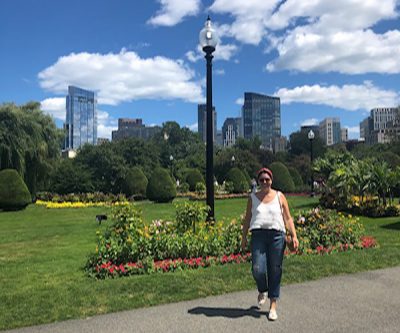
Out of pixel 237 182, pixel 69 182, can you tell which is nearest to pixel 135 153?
pixel 69 182

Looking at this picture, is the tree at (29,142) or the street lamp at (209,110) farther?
the tree at (29,142)

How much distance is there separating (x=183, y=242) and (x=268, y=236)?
2931mm

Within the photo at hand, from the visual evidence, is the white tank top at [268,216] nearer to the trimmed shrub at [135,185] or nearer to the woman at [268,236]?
the woman at [268,236]

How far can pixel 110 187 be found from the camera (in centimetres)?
4212

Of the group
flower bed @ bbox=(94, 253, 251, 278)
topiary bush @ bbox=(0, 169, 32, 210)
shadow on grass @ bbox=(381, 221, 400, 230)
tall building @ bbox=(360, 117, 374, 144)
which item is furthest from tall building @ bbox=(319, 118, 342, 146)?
flower bed @ bbox=(94, 253, 251, 278)

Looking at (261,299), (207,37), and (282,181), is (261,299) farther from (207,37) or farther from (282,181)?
(282,181)

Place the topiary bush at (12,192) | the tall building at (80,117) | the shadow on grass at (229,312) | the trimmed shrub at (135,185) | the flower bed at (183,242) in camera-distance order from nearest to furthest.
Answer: the shadow on grass at (229,312) → the flower bed at (183,242) → the topiary bush at (12,192) → the trimmed shrub at (135,185) → the tall building at (80,117)

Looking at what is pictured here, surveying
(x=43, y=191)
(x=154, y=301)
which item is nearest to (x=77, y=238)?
(x=154, y=301)

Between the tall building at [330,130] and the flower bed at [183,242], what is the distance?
468ft

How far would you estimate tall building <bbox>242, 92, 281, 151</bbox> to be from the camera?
6280 inches

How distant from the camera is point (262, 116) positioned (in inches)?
6378

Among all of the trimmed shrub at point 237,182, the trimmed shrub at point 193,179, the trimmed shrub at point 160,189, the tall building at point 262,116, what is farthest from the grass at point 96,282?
the tall building at point 262,116

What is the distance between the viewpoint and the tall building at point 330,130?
148 metres

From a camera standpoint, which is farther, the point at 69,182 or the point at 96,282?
the point at 69,182
